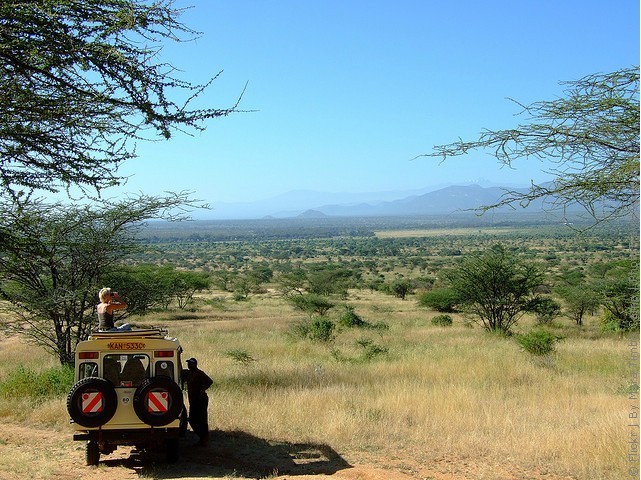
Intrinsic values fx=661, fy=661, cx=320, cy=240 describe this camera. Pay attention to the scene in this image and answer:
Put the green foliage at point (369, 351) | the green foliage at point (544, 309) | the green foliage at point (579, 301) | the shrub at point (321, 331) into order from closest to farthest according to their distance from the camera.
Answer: the green foliage at point (369, 351) < the shrub at point (321, 331) < the green foliage at point (544, 309) < the green foliage at point (579, 301)

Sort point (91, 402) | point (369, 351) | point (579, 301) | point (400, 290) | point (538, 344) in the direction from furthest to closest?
point (400, 290)
point (579, 301)
point (369, 351)
point (538, 344)
point (91, 402)

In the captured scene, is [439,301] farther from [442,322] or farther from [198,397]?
[198,397]

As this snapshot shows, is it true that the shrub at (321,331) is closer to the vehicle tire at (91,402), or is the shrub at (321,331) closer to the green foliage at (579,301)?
the green foliage at (579,301)

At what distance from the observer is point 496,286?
87.4 feet

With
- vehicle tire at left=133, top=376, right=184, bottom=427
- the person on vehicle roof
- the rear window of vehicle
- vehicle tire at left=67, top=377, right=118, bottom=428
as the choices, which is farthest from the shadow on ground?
the person on vehicle roof

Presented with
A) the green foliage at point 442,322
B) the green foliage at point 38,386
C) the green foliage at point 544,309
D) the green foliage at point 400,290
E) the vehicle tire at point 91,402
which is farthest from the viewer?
the green foliage at point 400,290

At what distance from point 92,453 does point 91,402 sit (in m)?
0.91

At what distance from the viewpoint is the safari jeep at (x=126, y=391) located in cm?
700

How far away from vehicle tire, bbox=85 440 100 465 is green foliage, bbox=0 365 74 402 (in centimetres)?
472

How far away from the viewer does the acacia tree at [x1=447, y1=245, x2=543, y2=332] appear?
26.5 meters

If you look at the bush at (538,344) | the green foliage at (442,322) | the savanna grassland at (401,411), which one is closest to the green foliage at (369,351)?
the savanna grassland at (401,411)

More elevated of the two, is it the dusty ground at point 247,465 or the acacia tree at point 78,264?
the acacia tree at point 78,264

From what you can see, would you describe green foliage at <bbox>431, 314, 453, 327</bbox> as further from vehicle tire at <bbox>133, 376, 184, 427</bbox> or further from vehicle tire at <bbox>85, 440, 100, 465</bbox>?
vehicle tire at <bbox>133, 376, 184, 427</bbox>

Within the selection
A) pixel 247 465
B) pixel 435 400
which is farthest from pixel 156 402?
pixel 435 400
